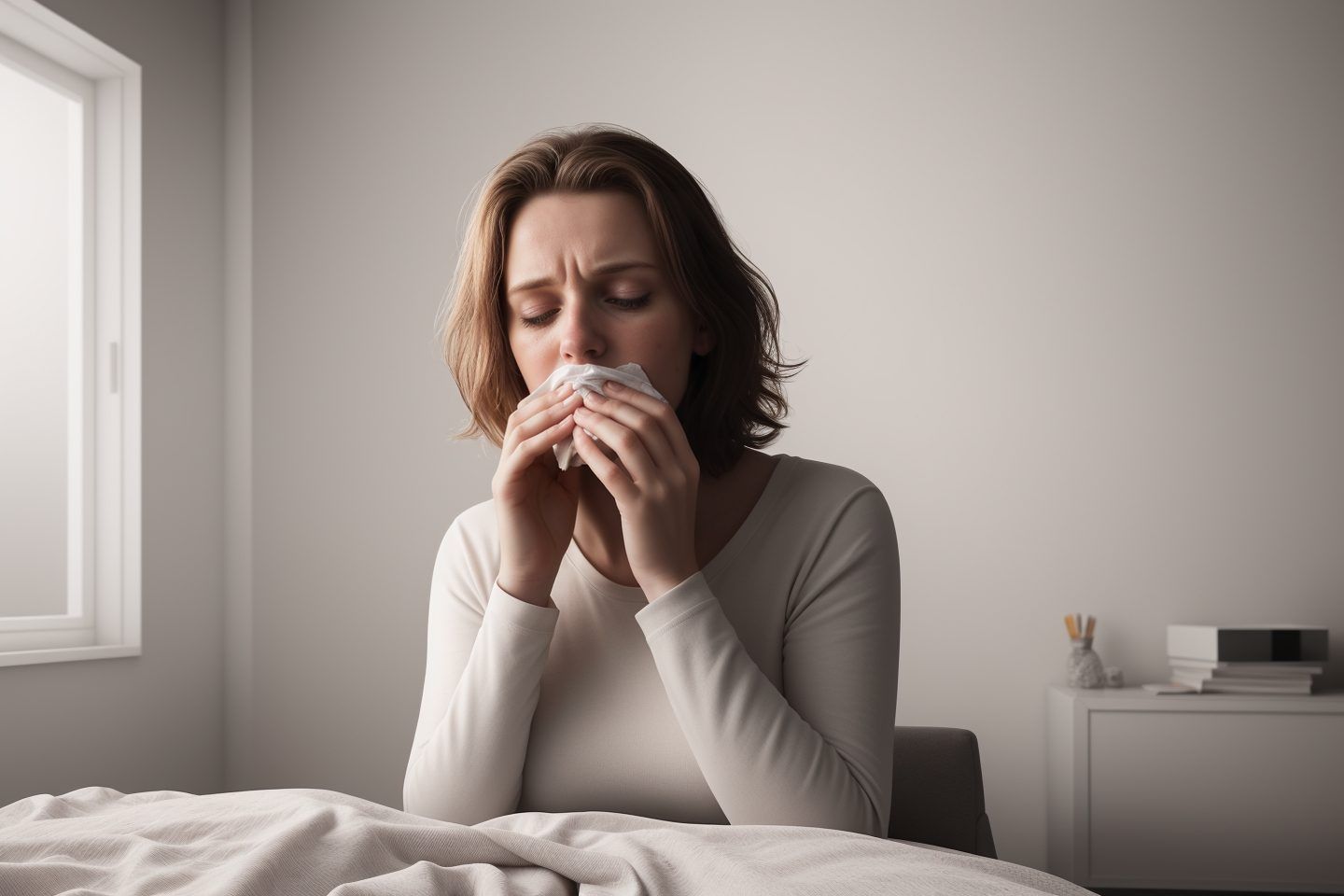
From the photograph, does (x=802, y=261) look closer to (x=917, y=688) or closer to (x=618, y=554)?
(x=917, y=688)

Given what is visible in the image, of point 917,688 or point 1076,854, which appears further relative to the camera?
point 917,688

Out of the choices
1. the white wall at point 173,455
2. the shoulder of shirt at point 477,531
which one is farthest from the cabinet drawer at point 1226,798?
the white wall at point 173,455

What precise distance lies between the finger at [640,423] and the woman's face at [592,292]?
0.20 ft

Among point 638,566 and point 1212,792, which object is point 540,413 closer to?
point 638,566

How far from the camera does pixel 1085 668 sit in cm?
300

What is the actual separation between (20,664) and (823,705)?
217cm

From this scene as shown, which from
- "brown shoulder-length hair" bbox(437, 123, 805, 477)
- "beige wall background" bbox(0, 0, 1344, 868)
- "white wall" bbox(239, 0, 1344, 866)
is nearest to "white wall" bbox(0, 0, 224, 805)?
"beige wall background" bbox(0, 0, 1344, 868)

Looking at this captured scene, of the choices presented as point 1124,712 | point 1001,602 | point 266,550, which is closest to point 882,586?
point 1124,712

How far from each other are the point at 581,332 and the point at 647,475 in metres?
0.17

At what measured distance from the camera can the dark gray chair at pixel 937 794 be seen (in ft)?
5.17

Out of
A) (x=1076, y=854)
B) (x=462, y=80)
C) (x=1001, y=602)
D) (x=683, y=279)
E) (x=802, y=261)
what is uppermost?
(x=462, y=80)

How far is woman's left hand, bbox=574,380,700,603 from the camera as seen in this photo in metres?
1.14

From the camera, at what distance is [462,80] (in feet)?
11.5

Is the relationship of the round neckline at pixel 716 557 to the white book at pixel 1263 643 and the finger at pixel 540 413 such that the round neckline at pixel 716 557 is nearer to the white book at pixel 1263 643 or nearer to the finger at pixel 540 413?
the finger at pixel 540 413
